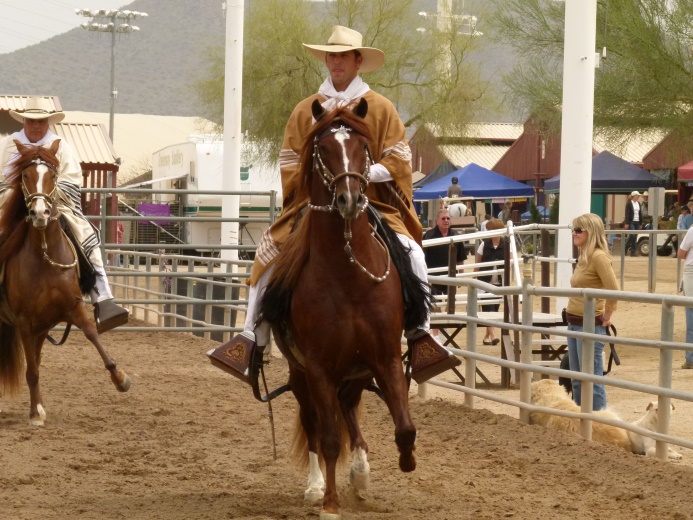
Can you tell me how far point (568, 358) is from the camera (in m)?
10.1

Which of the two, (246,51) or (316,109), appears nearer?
(316,109)

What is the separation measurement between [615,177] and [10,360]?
93.6 ft

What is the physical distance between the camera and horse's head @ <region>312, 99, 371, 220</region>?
5.52 m

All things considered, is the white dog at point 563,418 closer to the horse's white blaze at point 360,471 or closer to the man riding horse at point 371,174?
the man riding horse at point 371,174

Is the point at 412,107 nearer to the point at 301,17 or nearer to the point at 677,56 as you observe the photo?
the point at 301,17

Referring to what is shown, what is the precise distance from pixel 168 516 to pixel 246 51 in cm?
3091

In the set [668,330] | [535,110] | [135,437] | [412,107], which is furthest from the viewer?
[412,107]

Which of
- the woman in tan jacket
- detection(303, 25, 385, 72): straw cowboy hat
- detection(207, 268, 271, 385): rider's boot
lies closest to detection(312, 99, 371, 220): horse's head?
detection(303, 25, 385, 72): straw cowboy hat

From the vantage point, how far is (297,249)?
6.12 metres

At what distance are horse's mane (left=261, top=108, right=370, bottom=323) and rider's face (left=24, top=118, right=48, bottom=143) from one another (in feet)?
13.4

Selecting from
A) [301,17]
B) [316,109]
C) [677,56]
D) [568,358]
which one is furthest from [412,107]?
[316,109]

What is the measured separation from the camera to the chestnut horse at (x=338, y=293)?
5844 millimetres

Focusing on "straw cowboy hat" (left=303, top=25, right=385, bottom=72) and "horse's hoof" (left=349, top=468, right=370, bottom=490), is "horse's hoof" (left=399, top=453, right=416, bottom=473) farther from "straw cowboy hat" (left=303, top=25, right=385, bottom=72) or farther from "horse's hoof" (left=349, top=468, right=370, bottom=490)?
"straw cowboy hat" (left=303, top=25, right=385, bottom=72)

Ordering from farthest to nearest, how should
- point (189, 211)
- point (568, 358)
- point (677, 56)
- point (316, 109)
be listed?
point (189, 211) → point (677, 56) → point (568, 358) → point (316, 109)
